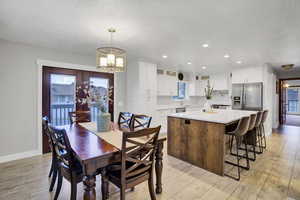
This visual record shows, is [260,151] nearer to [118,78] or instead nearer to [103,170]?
[103,170]

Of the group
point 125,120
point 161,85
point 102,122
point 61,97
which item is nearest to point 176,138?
point 125,120

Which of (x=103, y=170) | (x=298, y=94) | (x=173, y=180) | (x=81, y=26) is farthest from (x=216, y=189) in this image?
(x=298, y=94)

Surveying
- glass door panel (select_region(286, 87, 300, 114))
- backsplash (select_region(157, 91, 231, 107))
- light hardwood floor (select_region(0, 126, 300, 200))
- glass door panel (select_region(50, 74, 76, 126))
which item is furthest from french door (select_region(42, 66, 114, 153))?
glass door panel (select_region(286, 87, 300, 114))

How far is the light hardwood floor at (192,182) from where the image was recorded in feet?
6.60

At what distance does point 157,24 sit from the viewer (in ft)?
7.49

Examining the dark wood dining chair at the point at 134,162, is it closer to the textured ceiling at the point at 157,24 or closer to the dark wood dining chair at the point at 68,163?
the dark wood dining chair at the point at 68,163

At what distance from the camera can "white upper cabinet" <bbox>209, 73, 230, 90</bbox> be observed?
20.1 feet

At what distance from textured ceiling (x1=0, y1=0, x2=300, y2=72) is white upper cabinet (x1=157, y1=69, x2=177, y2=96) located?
6.35 feet

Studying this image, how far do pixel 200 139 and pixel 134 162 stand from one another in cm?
162

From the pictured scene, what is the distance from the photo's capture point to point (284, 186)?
7.24 feet

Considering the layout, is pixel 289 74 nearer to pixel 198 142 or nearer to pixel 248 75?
pixel 248 75

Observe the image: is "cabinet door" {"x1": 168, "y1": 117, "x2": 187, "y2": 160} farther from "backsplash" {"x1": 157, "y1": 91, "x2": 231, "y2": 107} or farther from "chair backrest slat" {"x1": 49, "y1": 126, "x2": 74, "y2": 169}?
"backsplash" {"x1": 157, "y1": 91, "x2": 231, "y2": 107}

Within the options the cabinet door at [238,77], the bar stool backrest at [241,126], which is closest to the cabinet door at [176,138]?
the bar stool backrest at [241,126]

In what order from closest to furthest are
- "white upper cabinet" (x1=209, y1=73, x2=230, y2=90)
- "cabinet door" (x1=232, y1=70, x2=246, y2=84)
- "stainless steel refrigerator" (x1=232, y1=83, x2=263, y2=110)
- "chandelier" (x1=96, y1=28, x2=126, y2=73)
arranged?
"chandelier" (x1=96, y1=28, x2=126, y2=73), "stainless steel refrigerator" (x1=232, y1=83, x2=263, y2=110), "cabinet door" (x1=232, y1=70, x2=246, y2=84), "white upper cabinet" (x1=209, y1=73, x2=230, y2=90)
